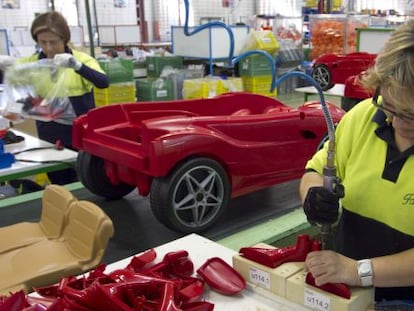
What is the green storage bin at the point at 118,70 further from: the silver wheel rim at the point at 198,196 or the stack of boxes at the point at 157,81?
the silver wheel rim at the point at 198,196

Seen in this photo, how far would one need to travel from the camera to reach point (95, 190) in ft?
8.91

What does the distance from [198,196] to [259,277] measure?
41.6 inches

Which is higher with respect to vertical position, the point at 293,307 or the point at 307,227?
the point at 293,307

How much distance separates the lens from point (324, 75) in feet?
15.4

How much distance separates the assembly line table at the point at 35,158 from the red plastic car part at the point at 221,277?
1537mm

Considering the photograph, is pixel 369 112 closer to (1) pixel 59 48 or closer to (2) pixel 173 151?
(2) pixel 173 151

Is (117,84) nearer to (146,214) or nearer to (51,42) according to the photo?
(51,42)

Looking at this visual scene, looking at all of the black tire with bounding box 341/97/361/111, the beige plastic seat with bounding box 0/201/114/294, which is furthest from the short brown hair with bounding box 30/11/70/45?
the black tire with bounding box 341/97/361/111

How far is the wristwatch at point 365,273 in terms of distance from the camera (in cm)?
114

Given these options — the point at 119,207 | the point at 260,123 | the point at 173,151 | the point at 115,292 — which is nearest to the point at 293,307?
the point at 115,292

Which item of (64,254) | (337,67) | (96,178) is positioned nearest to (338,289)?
(64,254)

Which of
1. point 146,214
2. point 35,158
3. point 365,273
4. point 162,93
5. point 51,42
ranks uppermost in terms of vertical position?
point 51,42

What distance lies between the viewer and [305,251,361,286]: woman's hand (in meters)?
1.14

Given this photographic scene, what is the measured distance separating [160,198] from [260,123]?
64 centimetres
